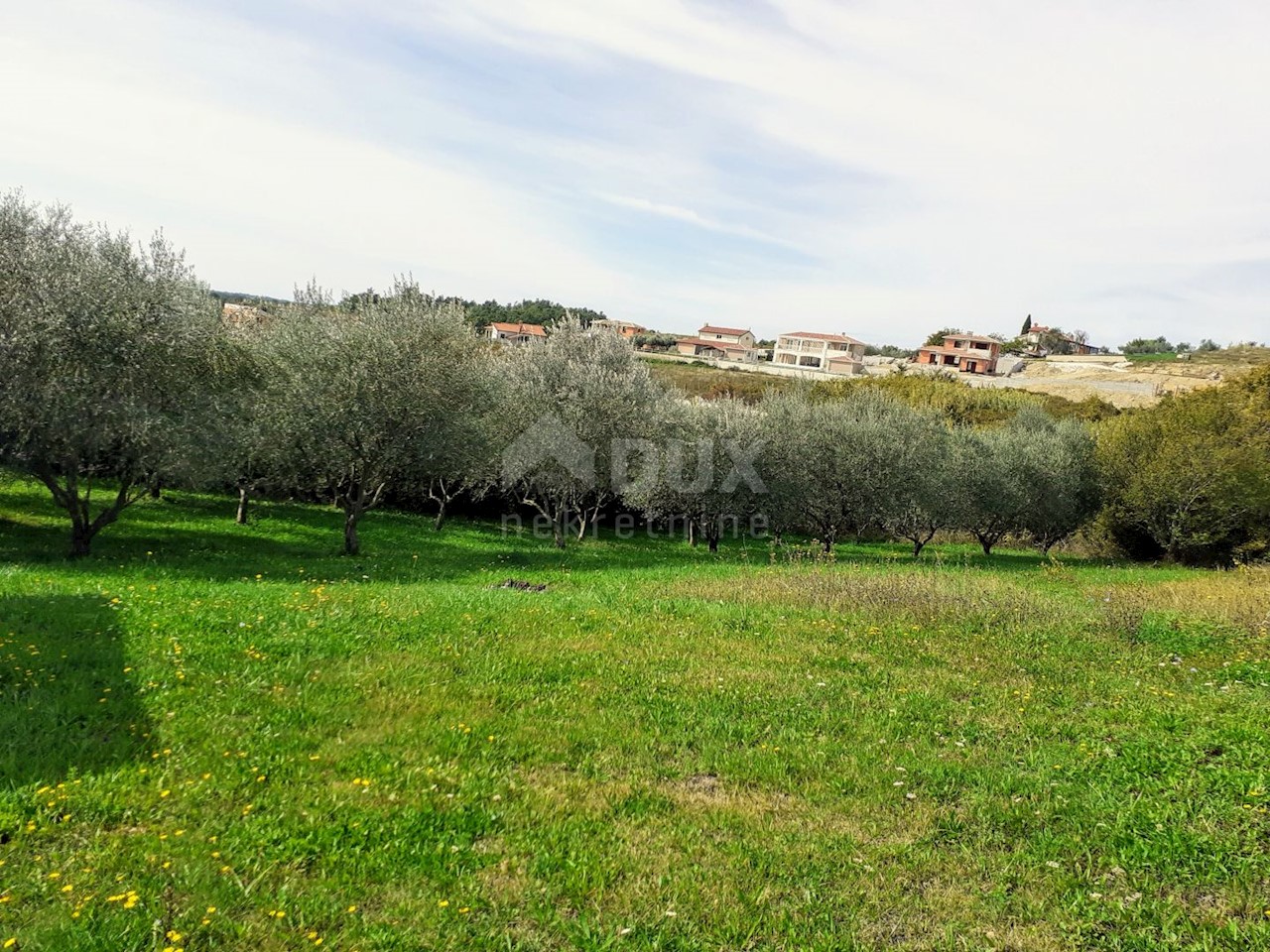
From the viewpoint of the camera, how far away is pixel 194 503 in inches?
1085

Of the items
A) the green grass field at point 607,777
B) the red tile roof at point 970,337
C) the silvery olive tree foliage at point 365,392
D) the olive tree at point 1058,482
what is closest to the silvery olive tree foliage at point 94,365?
the silvery olive tree foliage at point 365,392

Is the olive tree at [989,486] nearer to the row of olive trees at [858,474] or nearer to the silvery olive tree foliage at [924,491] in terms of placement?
the row of olive trees at [858,474]

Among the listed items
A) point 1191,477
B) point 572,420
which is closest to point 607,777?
point 572,420

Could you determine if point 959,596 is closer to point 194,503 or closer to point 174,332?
point 174,332

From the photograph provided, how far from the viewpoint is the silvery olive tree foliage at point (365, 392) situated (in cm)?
2002

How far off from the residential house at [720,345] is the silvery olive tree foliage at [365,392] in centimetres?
9736

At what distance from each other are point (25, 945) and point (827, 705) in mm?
7925

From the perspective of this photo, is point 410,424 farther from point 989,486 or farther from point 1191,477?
point 1191,477

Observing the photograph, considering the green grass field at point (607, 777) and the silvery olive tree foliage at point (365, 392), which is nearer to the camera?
the green grass field at point (607, 777)

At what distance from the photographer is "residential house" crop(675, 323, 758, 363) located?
126375mm

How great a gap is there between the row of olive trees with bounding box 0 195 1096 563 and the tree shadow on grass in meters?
7.95

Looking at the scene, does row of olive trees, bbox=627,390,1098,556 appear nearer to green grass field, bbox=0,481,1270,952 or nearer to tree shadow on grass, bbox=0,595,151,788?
green grass field, bbox=0,481,1270,952

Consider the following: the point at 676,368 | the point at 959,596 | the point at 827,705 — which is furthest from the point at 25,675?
the point at 676,368

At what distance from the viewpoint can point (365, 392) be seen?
20.0m
